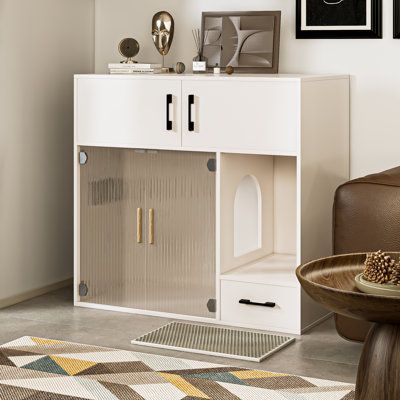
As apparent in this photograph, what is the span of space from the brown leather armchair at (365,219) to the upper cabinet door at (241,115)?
0.40 meters

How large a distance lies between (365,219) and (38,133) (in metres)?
1.79

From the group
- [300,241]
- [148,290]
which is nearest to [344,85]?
[300,241]


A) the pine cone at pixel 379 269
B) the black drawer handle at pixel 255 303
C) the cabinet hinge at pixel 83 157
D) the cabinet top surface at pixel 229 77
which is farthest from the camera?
the cabinet hinge at pixel 83 157

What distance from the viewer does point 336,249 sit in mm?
3533

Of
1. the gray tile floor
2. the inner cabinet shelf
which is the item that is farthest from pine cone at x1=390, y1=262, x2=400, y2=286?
the inner cabinet shelf

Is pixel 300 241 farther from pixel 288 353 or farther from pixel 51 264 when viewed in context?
pixel 51 264

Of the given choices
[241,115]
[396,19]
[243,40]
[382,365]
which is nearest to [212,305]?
[241,115]

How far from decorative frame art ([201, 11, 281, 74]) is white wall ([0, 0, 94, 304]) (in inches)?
28.4

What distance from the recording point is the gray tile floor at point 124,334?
3.40m

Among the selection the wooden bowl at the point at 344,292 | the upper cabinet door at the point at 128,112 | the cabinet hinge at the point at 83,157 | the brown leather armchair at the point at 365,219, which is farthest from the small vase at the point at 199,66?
the wooden bowl at the point at 344,292

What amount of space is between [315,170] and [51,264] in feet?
4.94

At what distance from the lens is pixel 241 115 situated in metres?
3.85

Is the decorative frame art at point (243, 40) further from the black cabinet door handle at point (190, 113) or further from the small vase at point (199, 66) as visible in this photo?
the black cabinet door handle at point (190, 113)

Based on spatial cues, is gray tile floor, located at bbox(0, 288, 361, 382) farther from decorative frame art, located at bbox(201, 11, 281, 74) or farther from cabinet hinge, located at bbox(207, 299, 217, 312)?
decorative frame art, located at bbox(201, 11, 281, 74)
